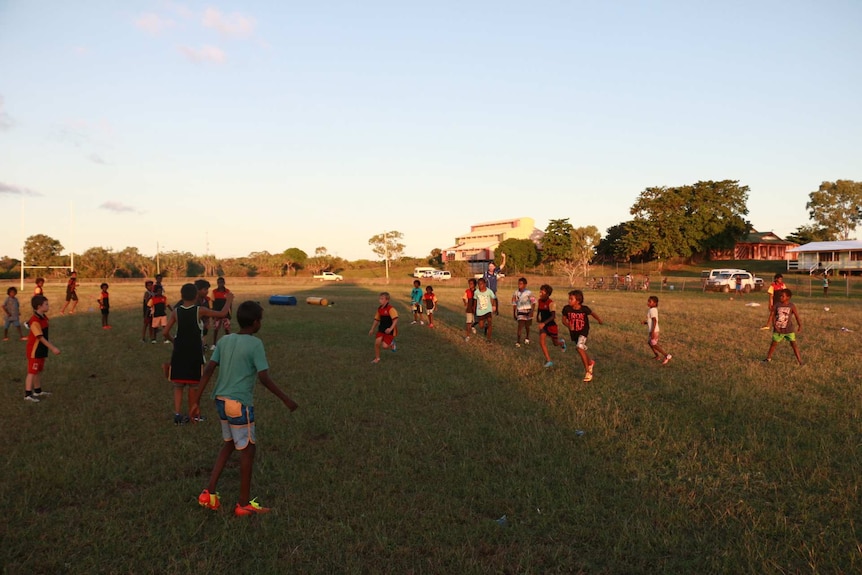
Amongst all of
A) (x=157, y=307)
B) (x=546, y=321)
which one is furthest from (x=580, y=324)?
(x=157, y=307)

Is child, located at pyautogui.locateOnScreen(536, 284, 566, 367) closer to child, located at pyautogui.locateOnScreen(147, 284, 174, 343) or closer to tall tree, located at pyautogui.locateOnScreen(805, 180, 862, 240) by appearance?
child, located at pyautogui.locateOnScreen(147, 284, 174, 343)

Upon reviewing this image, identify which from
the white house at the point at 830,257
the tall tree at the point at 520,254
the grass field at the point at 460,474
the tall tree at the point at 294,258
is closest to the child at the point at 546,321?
the grass field at the point at 460,474

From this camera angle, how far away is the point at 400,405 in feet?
27.7

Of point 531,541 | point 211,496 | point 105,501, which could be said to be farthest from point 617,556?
point 105,501

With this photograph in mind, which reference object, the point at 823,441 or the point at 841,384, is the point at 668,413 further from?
the point at 841,384

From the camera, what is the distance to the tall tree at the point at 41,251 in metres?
85.3

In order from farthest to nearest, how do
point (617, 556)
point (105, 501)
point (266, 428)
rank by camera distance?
1. point (266, 428)
2. point (105, 501)
3. point (617, 556)

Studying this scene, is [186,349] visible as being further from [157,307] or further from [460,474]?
[157,307]

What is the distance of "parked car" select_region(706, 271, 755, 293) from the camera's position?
41.7 m

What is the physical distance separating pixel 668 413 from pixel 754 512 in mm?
3126

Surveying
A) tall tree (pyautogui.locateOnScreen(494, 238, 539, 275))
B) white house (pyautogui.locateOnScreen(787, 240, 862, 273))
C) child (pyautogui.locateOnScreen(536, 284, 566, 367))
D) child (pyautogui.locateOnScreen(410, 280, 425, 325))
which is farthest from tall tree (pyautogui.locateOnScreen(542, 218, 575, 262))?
child (pyautogui.locateOnScreen(536, 284, 566, 367))

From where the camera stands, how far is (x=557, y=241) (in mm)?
81562

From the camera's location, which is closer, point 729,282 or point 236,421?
point 236,421

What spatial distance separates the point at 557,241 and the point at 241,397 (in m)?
79.9
